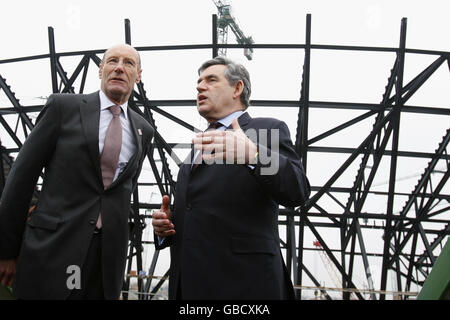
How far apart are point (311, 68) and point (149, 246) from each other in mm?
5833

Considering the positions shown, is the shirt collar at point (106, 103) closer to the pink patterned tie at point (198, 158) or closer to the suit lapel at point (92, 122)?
the suit lapel at point (92, 122)

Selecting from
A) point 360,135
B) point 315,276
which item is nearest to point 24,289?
point 360,135

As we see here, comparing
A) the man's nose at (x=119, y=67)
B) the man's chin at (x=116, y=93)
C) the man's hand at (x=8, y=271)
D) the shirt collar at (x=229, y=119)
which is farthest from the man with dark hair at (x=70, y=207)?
the shirt collar at (x=229, y=119)

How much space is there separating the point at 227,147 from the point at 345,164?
5808 mm

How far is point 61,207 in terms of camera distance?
5.97 feet

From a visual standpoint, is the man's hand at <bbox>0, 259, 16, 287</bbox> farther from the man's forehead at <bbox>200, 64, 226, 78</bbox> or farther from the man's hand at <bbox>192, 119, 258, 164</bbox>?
the man's forehead at <bbox>200, 64, 226, 78</bbox>

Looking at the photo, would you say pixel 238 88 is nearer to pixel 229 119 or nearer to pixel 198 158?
pixel 229 119

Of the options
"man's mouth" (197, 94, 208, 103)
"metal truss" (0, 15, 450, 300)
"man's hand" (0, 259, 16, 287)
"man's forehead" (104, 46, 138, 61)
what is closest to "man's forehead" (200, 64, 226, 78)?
"man's mouth" (197, 94, 208, 103)

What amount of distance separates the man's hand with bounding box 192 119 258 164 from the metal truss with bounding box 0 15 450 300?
538 cm

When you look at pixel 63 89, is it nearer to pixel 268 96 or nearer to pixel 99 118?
pixel 268 96

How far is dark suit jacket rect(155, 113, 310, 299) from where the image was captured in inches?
67.7

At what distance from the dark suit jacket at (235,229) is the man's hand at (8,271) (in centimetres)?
70

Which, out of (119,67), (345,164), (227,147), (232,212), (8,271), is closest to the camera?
(227,147)

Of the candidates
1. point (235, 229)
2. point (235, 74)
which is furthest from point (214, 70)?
point (235, 229)
